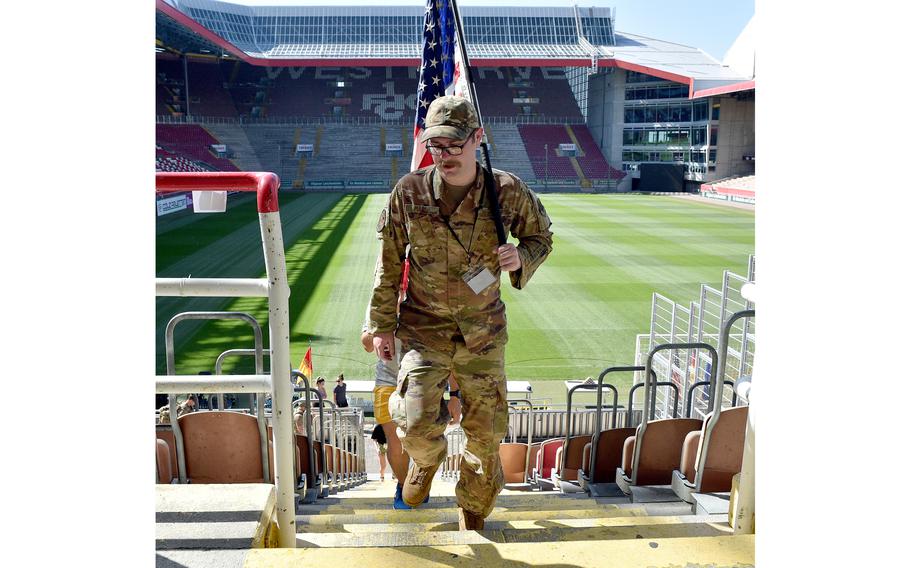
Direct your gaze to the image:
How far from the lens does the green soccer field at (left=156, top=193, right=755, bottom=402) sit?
41.2 ft

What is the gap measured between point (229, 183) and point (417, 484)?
1.71 metres

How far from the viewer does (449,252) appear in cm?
303

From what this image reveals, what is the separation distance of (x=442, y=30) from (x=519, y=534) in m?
3.23

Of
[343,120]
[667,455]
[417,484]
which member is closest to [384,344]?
[417,484]

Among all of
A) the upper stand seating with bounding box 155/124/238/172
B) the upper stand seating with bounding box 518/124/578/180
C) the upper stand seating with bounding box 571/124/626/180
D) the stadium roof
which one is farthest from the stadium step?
the stadium roof

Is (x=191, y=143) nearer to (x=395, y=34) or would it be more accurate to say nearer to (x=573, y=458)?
(x=395, y=34)

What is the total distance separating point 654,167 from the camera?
5447 centimetres

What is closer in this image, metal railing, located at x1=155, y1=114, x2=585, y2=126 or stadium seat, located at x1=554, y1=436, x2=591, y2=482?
stadium seat, located at x1=554, y1=436, x2=591, y2=482

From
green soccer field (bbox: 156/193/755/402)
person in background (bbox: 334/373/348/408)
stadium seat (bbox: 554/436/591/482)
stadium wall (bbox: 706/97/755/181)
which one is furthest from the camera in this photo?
stadium wall (bbox: 706/97/755/181)

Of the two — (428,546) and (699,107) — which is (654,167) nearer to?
(699,107)

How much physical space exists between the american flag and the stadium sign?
86.3 feet

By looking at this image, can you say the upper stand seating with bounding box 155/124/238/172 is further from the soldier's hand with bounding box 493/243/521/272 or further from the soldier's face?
the soldier's hand with bounding box 493/243/521/272

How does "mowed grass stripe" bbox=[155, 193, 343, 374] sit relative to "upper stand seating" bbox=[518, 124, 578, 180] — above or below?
below
